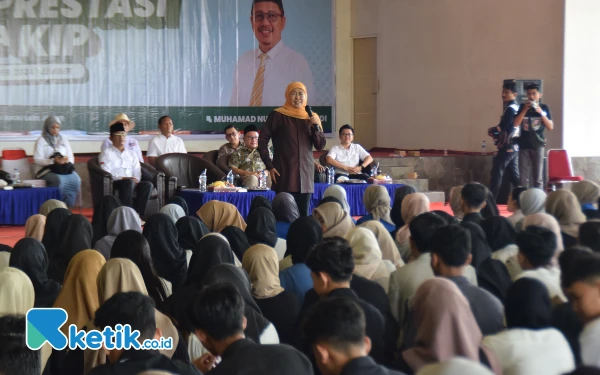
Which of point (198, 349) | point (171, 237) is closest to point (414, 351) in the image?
point (198, 349)

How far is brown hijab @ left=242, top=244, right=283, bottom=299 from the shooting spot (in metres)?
→ 3.39

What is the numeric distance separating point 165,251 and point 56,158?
16.7 ft

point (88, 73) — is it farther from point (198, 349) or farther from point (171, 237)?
point (198, 349)

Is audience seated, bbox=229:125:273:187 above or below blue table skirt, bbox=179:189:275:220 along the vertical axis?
above

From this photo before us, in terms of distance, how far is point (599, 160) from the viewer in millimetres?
10875

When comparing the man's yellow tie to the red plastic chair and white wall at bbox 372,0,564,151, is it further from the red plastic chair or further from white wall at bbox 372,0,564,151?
the red plastic chair

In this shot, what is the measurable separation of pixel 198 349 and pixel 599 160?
9.08m

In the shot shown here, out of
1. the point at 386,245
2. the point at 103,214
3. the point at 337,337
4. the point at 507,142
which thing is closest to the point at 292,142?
the point at 103,214

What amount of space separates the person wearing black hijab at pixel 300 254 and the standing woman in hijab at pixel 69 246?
1.16 m

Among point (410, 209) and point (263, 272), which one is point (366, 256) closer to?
point (263, 272)

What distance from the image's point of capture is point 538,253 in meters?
3.29

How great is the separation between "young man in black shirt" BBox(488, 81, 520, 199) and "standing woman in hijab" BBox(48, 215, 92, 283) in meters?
6.35

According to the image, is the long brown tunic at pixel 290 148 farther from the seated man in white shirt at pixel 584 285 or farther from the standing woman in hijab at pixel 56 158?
the seated man in white shirt at pixel 584 285

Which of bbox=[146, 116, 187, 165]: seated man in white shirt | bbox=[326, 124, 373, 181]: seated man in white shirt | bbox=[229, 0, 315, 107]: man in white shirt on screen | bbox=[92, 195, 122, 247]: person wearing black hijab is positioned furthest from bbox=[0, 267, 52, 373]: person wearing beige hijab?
bbox=[229, 0, 315, 107]: man in white shirt on screen
